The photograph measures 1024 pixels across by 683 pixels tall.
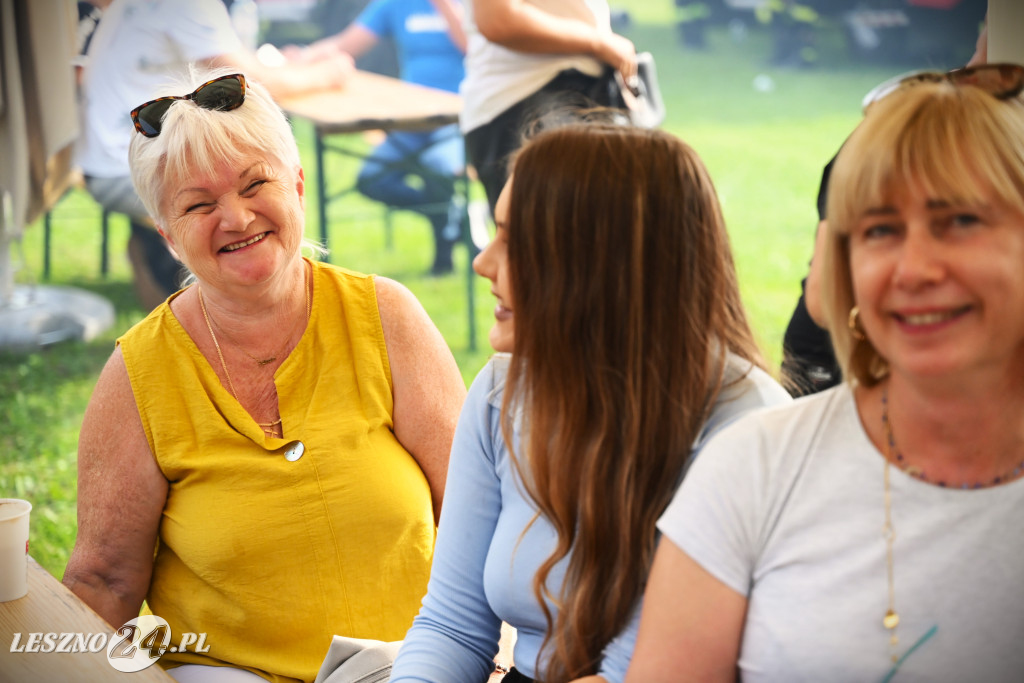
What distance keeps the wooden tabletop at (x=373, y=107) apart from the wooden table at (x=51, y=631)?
3.04 metres

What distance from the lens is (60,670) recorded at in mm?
1424

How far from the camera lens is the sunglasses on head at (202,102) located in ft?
6.48

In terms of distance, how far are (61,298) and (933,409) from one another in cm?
517

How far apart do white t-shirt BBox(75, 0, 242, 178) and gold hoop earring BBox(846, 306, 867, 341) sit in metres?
3.70

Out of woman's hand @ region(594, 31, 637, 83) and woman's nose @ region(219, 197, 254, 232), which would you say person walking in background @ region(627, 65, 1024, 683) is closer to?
woman's nose @ region(219, 197, 254, 232)

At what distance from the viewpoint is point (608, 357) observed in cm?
139

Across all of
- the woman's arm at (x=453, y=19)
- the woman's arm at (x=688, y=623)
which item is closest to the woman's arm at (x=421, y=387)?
the woman's arm at (x=688, y=623)

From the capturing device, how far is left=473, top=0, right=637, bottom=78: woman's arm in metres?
3.11

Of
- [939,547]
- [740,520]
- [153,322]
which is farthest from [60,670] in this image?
[939,547]

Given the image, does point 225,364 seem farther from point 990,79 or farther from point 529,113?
point 529,113

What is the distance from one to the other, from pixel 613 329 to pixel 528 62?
6.70ft

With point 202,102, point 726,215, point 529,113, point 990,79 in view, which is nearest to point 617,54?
point 529,113

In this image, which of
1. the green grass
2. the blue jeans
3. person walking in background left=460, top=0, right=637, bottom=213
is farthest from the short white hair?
the blue jeans

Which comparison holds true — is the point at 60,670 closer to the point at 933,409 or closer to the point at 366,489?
the point at 366,489
